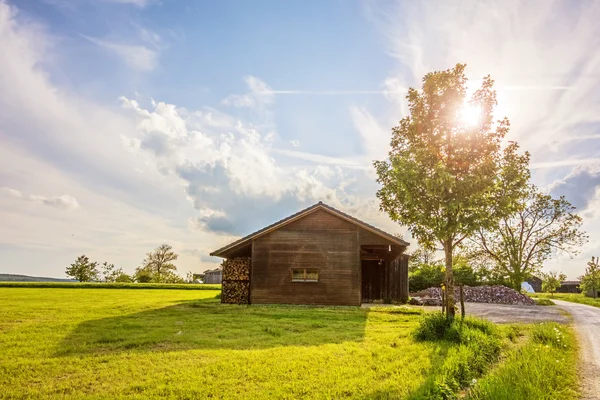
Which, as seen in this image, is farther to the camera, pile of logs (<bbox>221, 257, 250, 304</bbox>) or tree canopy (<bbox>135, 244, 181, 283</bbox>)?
tree canopy (<bbox>135, 244, 181, 283</bbox>)

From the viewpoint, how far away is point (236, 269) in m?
23.4

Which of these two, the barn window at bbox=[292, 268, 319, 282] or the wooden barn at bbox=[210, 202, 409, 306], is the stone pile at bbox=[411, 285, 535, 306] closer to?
the wooden barn at bbox=[210, 202, 409, 306]

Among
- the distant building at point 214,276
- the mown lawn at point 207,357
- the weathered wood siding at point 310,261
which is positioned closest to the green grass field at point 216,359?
the mown lawn at point 207,357

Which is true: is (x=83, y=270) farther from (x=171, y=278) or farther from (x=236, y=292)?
(x=236, y=292)

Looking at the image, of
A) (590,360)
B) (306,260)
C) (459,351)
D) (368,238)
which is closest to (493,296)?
(368,238)

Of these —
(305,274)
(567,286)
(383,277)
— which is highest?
(305,274)

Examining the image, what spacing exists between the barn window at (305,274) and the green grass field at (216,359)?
6758 mm

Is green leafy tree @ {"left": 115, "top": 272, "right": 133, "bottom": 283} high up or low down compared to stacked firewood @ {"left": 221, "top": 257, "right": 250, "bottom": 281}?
down

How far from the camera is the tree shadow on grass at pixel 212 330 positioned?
414 inches

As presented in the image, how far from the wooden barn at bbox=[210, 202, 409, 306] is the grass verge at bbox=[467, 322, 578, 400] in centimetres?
1222

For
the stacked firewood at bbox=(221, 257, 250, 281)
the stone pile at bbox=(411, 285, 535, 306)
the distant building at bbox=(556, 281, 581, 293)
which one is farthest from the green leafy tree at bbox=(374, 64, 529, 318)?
the distant building at bbox=(556, 281, 581, 293)

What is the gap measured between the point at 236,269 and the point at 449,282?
13.2 meters

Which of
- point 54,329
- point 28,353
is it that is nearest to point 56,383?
point 28,353

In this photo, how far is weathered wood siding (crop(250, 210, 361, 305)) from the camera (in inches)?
875
